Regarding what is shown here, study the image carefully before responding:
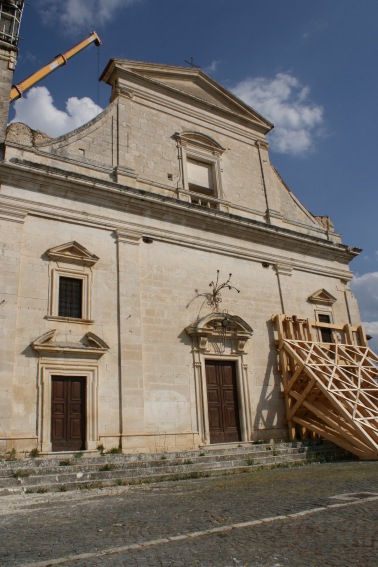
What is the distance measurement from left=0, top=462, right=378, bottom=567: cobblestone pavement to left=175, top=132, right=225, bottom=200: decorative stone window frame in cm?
1145

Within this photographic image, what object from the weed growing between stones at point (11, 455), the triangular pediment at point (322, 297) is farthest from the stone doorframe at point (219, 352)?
the weed growing between stones at point (11, 455)

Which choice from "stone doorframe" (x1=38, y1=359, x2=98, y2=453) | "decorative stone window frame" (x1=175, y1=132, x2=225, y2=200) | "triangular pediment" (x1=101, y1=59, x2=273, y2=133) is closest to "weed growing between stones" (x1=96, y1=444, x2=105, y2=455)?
"stone doorframe" (x1=38, y1=359, x2=98, y2=453)

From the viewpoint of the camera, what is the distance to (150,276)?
47.3 ft

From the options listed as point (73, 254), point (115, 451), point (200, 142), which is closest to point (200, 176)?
point (200, 142)

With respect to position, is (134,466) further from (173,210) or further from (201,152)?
(201,152)

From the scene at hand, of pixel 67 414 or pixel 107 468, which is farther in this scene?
pixel 67 414

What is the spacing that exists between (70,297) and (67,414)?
3.10 metres

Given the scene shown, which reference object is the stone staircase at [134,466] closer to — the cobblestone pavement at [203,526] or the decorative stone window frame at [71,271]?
the cobblestone pavement at [203,526]

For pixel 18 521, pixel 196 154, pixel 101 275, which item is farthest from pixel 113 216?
pixel 18 521

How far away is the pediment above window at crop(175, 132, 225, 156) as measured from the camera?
1732 centimetres

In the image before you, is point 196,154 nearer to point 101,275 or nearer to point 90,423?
point 101,275

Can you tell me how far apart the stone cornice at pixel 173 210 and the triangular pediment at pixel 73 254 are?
3.55ft

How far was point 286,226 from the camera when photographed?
62.7 feet

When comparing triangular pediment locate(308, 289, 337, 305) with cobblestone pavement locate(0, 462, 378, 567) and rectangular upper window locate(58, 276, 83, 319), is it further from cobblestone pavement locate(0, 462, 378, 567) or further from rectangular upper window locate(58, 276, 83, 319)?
cobblestone pavement locate(0, 462, 378, 567)
